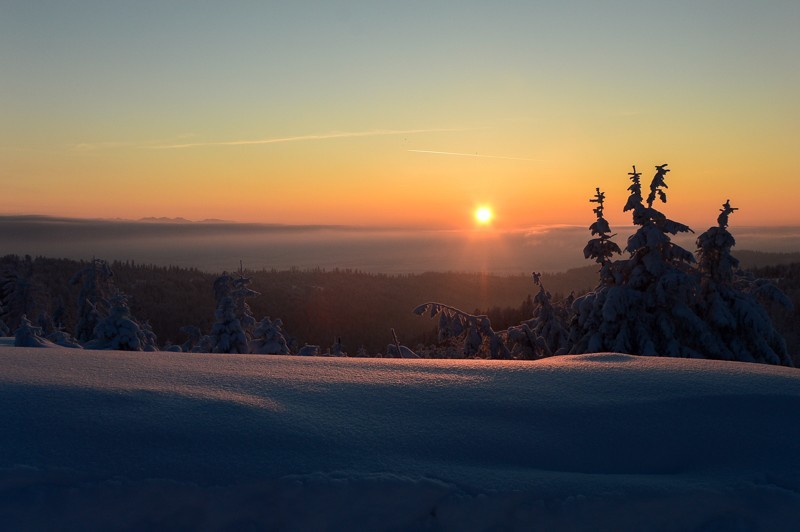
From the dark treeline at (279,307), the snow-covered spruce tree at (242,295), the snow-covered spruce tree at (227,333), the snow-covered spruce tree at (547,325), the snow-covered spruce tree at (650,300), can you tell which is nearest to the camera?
the snow-covered spruce tree at (650,300)

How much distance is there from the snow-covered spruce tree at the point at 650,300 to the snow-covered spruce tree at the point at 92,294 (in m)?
28.0

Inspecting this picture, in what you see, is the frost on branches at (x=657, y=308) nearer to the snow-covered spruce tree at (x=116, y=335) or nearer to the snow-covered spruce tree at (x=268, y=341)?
the snow-covered spruce tree at (x=268, y=341)

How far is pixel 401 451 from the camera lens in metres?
3.80

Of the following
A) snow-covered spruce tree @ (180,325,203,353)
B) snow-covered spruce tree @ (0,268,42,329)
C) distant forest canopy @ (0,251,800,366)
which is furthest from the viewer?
distant forest canopy @ (0,251,800,366)

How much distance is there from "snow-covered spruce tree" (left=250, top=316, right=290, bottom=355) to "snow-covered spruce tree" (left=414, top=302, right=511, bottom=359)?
7.60m

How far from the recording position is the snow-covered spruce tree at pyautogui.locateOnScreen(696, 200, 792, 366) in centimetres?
1848

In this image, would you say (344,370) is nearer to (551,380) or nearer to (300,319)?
(551,380)

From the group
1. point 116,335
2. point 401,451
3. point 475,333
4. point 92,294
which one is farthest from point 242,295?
point 401,451

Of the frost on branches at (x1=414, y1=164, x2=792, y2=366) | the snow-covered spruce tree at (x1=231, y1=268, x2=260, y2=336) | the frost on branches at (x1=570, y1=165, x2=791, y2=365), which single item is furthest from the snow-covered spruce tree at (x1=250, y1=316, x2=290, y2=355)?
the frost on branches at (x1=570, y1=165, x2=791, y2=365)

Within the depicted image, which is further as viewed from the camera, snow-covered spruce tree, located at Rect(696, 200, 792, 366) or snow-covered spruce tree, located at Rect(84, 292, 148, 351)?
snow-covered spruce tree, located at Rect(84, 292, 148, 351)

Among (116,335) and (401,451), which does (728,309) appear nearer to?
(401,451)

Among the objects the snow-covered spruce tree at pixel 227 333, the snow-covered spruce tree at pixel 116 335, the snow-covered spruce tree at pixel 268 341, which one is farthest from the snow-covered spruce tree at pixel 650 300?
the snow-covered spruce tree at pixel 116 335

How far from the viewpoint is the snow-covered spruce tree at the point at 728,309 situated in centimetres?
1848

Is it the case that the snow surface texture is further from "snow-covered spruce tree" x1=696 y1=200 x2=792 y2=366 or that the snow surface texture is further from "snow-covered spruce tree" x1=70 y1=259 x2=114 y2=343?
"snow-covered spruce tree" x1=70 y1=259 x2=114 y2=343
